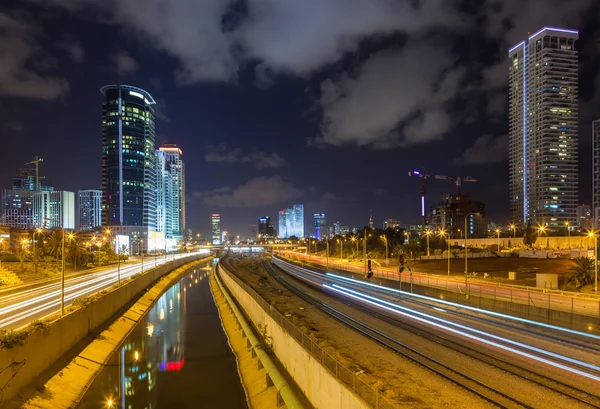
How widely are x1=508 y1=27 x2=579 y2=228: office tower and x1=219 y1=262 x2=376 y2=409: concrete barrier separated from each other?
193 metres

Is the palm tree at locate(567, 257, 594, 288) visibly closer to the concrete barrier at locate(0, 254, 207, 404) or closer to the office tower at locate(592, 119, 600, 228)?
the concrete barrier at locate(0, 254, 207, 404)

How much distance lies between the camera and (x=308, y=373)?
17609mm

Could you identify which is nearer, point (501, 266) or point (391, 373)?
point (391, 373)

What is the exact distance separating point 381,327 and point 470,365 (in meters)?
9.70

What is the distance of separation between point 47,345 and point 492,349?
25.4m

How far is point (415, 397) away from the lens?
15062 mm

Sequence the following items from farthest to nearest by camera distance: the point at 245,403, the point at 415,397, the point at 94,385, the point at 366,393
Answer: the point at 94,385, the point at 245,403, the point at 415,397, the point at 366,393

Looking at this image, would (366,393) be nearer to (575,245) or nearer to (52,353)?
(52,353)

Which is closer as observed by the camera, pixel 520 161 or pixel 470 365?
pixel 470 365

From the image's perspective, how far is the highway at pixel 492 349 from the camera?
15.4 m

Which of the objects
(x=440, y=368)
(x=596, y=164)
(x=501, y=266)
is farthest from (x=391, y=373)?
(x=596, y=164)

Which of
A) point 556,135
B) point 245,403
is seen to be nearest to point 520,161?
point 556,135

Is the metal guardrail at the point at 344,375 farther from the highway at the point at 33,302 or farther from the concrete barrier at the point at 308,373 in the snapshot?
the highway at the point at 33,302

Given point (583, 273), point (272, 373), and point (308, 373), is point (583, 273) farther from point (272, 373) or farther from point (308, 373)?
point (308, 373)
